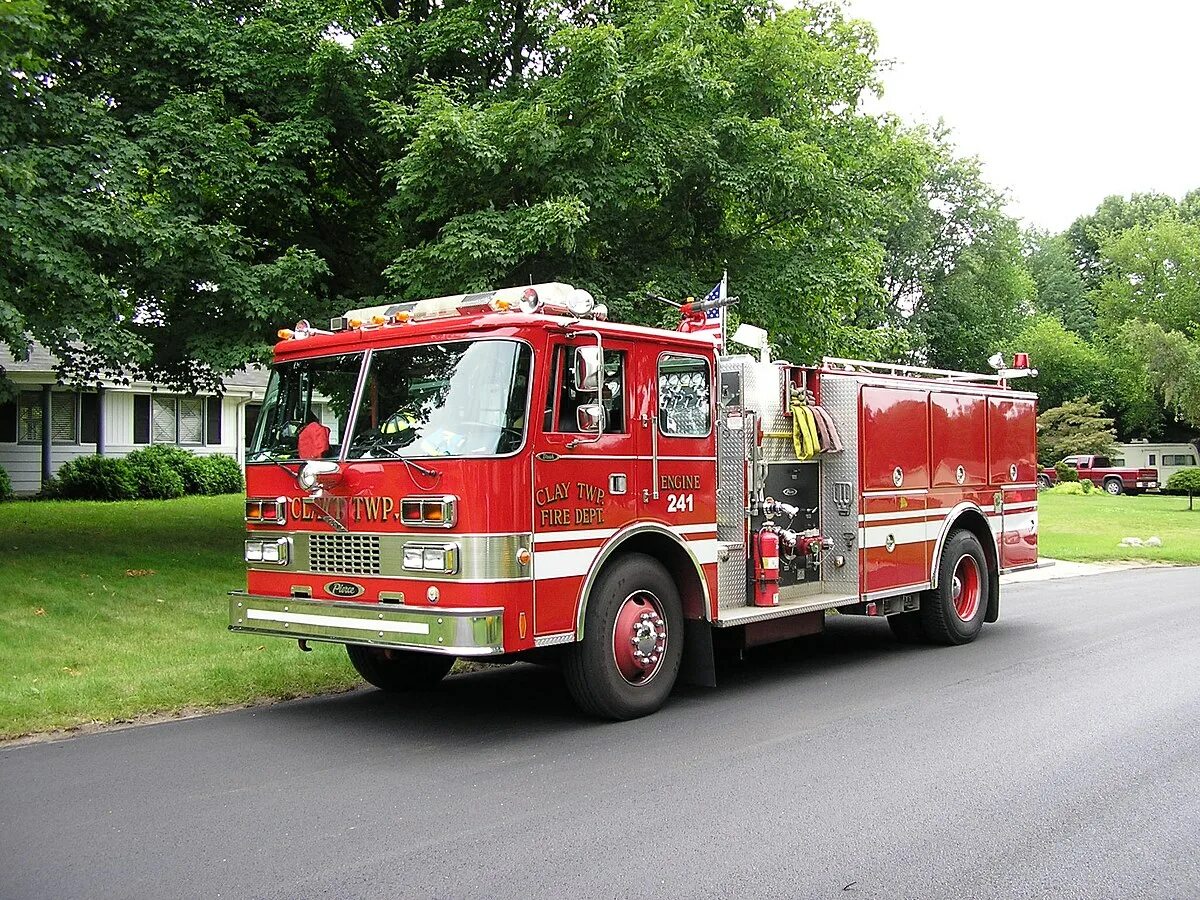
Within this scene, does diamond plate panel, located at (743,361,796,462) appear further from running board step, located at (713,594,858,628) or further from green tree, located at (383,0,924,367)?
green tree, located at (383,0,924,367)

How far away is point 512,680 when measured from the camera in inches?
358

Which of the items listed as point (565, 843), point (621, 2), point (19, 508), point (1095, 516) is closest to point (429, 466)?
point (565, 843)

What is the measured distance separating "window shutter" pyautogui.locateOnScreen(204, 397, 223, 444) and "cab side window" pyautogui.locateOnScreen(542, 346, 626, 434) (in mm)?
24740

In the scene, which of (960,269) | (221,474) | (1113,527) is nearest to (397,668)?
(221,474)

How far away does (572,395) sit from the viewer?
7250 mm

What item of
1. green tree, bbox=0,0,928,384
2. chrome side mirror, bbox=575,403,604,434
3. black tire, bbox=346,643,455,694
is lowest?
→ black tire, bbox=346,643,455,694

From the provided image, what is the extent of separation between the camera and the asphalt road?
4688mm

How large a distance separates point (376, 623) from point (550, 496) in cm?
133

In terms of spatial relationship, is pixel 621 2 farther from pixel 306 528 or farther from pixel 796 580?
pixel 306 528

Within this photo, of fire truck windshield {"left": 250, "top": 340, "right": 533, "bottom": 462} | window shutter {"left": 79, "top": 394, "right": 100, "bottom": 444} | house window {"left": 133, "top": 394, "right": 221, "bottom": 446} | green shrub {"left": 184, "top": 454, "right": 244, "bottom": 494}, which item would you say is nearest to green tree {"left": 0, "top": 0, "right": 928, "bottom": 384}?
fire truck windshield {"left": 250, "top": 340, "right": 533, "bottom": 462}

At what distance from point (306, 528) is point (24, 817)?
101 inches

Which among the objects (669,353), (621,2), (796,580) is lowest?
(796,580)

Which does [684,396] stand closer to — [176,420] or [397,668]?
[397,668]

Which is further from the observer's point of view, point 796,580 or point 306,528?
point 796,580
